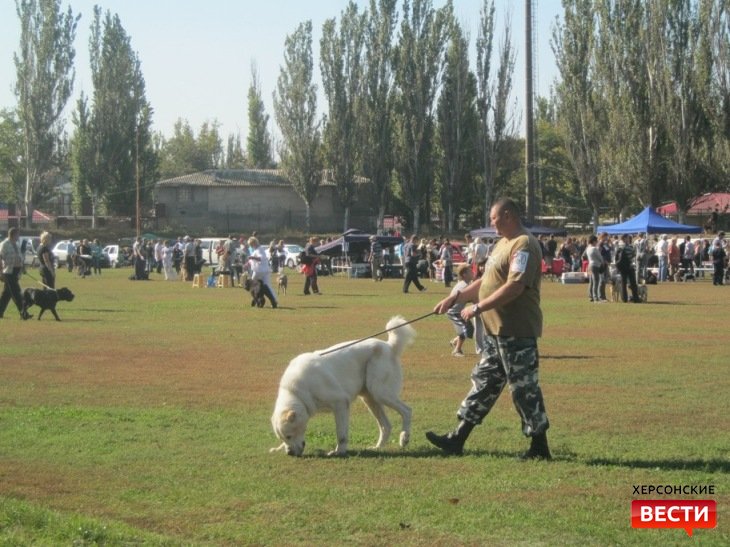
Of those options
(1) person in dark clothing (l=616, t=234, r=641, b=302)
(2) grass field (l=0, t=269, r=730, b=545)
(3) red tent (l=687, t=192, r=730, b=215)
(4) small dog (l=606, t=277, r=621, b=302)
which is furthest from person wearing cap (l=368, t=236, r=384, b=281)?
(3) red tent (l=687, t=192, r=730, b=215)

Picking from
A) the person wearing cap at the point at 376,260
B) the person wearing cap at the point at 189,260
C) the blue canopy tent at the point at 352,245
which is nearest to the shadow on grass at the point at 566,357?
the person wearing cap at the point at 376,260

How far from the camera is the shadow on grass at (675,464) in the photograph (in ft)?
27.1

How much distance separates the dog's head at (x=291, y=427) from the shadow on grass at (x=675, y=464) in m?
2.28

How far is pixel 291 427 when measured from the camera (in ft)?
29.0

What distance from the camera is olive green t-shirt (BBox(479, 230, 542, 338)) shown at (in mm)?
8430

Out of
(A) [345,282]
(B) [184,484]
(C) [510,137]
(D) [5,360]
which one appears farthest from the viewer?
(C) [510,137]

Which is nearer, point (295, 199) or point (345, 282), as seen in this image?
point (345, 282)

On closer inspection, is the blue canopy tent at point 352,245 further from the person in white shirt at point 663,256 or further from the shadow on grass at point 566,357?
the shadow on grass at point 566,357

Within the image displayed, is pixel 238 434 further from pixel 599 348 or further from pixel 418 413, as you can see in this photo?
pixel 599 348

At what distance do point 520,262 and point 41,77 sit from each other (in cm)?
7577

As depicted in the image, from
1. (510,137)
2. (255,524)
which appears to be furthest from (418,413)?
(510,137)

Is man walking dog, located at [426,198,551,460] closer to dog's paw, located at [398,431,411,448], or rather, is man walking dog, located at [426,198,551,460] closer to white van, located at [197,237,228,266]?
dog's paw, located at [398,431,411,448]

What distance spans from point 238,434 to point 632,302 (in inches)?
883

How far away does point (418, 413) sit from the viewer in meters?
11.3
